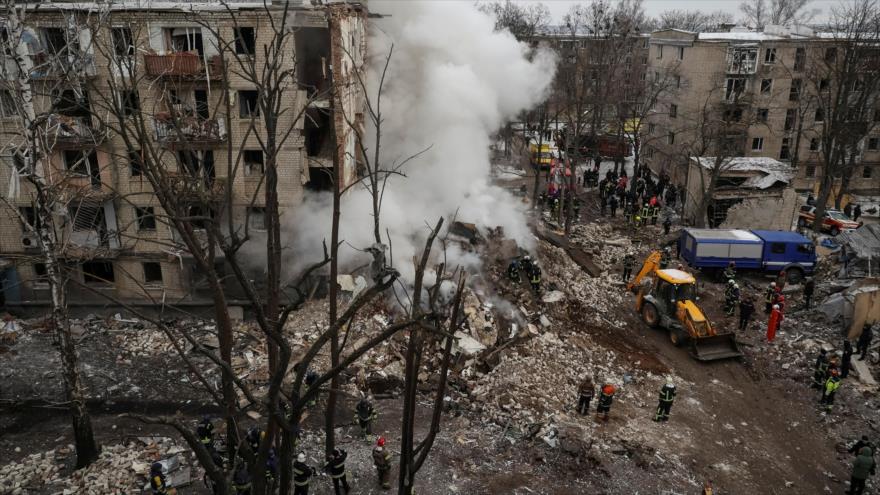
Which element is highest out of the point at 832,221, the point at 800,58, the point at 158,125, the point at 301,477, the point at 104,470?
the point at 800,58

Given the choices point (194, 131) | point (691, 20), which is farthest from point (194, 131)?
point (691, 20)

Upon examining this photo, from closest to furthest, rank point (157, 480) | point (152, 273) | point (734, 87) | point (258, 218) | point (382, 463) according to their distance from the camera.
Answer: point (157, 480)
point (382, 463)
point (258, 218)
point (152, 273)
point (734, 87)

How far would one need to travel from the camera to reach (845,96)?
→ 2569 cm

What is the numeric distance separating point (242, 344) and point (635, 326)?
11.9 meters

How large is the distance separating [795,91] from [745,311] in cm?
2291

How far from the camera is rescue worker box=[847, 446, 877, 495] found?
11.6m

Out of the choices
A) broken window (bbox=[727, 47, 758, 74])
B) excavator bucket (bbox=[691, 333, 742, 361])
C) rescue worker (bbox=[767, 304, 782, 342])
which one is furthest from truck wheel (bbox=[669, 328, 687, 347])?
broken window (bbox=[727, 47, 758, 74])

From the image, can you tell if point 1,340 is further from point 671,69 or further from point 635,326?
point 671,69

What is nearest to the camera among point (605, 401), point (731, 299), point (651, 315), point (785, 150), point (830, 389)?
point (605, 401)

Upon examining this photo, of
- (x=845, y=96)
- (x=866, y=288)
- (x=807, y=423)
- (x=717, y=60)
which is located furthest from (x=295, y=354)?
(x=717, y=60)

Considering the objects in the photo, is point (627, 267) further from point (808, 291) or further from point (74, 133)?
point (74, 133)

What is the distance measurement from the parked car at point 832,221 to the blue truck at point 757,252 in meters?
7.06

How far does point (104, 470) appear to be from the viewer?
11.8 metres

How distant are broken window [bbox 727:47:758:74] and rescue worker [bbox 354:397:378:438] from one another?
99.7 ft
